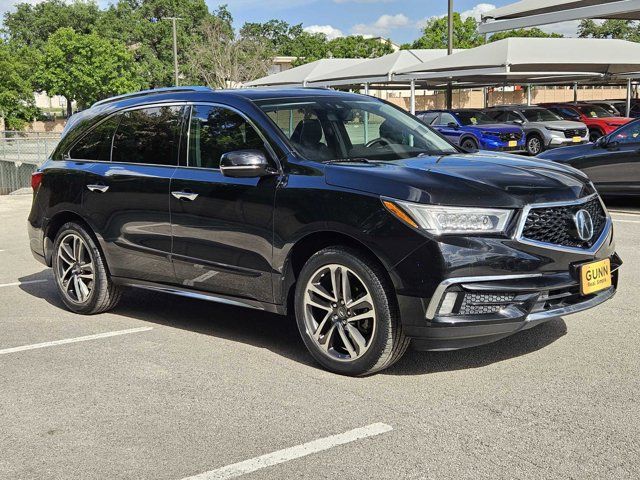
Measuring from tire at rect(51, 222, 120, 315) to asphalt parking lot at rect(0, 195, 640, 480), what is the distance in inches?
10.2

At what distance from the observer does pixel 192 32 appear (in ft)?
282

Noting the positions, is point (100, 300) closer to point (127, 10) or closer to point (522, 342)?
point (522, 342)

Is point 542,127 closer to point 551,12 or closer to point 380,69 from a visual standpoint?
point 551,12

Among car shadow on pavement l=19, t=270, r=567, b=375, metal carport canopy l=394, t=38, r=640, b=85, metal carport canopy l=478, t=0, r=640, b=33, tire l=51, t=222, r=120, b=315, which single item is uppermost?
metal carport canopy l=478, t=0, r=640, b=33

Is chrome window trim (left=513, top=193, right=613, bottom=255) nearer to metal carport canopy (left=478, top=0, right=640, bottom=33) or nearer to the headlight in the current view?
the headlight

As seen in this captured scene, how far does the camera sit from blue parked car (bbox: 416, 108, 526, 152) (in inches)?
931

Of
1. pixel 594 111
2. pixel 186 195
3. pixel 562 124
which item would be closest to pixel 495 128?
pixel 562 124

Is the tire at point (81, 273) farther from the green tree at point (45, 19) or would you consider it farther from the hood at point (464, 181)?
the green tree at point (45, 19)

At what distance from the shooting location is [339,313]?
15.8 feet

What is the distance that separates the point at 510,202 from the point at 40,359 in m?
3.26

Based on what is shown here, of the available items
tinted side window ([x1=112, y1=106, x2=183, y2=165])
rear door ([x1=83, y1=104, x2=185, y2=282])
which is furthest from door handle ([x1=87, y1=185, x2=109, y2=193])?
tinted side window ([x1=112, y1=106, x2=183, y2=165])

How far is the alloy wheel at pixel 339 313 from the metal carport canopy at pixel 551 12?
1408cm

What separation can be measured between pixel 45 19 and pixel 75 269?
8657 cm

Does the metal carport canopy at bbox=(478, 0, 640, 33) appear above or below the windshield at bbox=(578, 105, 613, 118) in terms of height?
above
